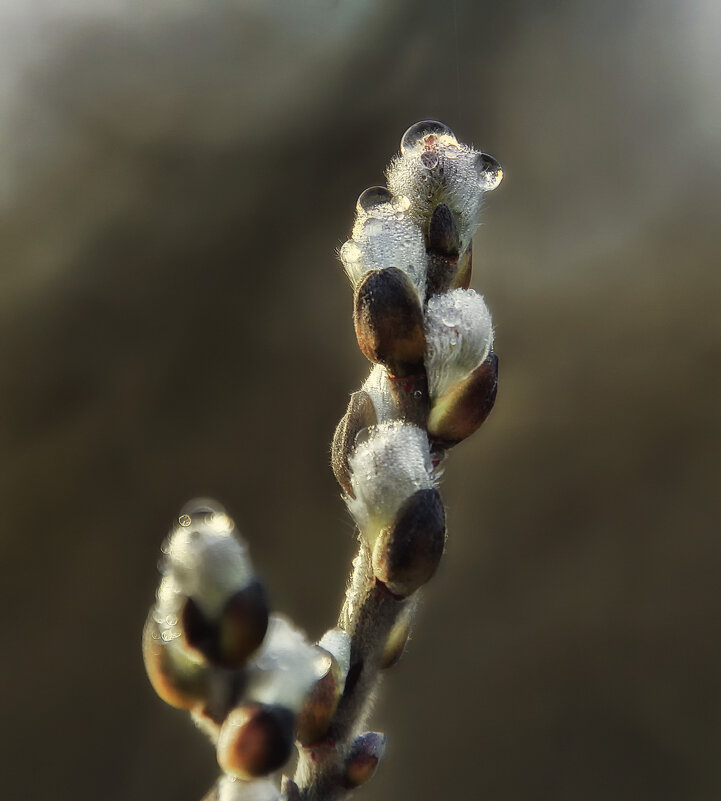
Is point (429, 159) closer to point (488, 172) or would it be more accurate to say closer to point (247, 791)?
point (488, 172)

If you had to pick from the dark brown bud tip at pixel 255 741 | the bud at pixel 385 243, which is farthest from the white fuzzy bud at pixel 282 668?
the bud at pixel 385 243

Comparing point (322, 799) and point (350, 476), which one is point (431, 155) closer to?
point (350, 476)

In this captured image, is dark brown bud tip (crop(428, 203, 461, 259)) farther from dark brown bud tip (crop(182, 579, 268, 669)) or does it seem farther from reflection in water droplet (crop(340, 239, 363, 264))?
dark brown bud tip (crop(182, 579, 268, 669))

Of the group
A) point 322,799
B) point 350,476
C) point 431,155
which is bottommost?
point 322,799

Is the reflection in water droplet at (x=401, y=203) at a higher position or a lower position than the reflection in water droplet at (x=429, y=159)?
lower

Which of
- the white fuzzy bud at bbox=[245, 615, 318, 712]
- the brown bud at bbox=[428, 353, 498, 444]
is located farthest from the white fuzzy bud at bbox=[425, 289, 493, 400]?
the white fuzzy bud at bbox=[245, 615, 318, 712]

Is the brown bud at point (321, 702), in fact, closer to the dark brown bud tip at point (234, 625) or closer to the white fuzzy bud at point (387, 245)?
the dark brown bud tip at point (234, 625)

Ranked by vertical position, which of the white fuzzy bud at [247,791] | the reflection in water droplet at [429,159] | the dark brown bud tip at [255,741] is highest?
the reflection in water droplet at [429,159]

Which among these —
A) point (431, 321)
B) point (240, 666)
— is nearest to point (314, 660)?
point (240, 666)
